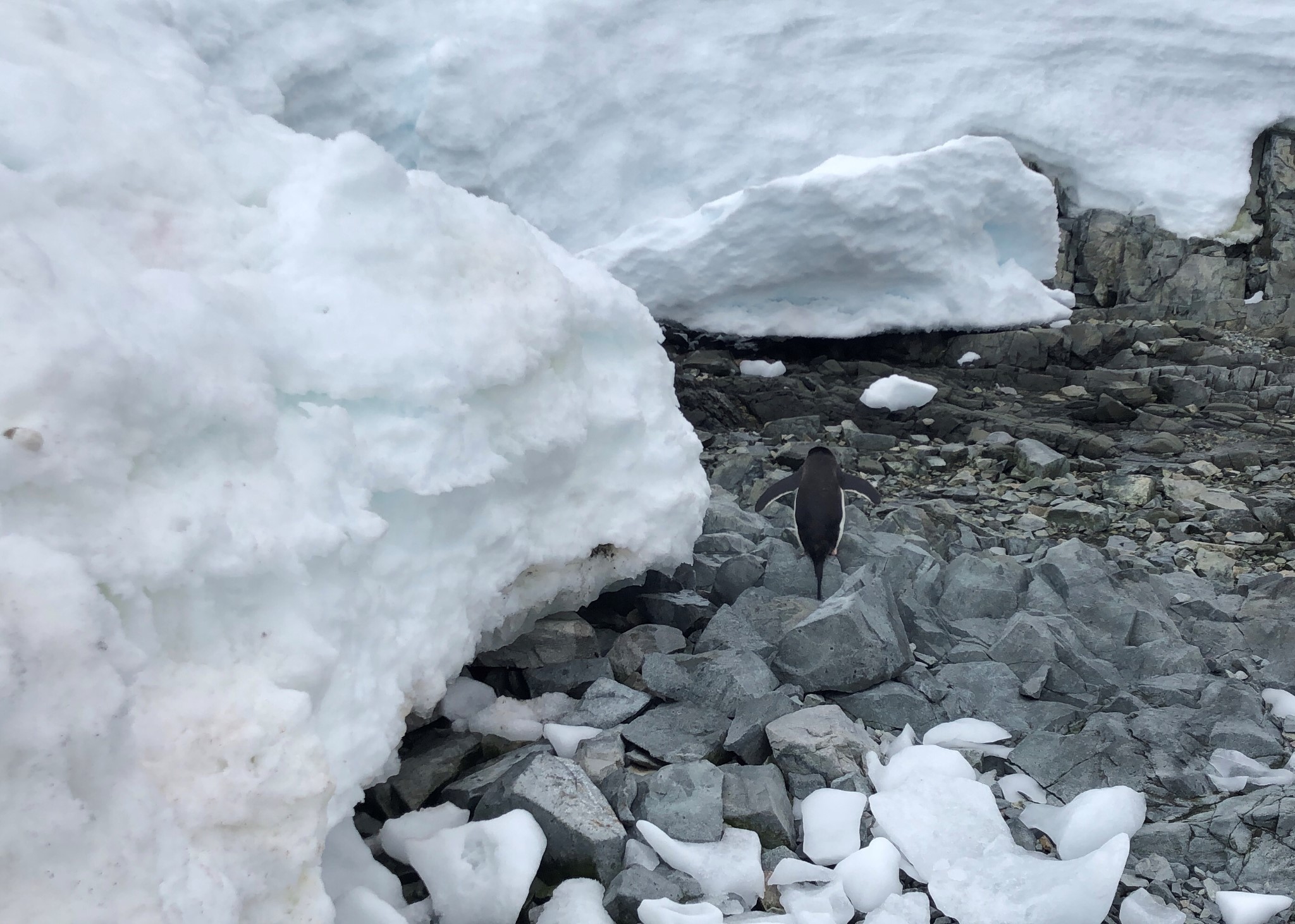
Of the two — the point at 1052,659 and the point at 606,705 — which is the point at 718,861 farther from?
the point at 1052,659

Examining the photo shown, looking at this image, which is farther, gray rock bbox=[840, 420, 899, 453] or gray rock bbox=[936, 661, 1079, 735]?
gray rock bbox=[840, 420, 899, 453]

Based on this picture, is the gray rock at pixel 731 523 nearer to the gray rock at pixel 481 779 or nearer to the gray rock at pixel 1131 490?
the gray rock at pixel 481 779

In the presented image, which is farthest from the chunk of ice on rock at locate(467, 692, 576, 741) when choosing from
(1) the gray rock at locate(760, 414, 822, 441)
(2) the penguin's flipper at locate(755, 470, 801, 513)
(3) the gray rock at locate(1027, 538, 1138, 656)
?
(1) the gray rock at locate(760, 414, 822, 441)

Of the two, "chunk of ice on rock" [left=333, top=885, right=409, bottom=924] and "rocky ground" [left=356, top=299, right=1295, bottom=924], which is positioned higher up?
"chunk of ice on rock" [left=333, top=885, right=409, bottom=924]

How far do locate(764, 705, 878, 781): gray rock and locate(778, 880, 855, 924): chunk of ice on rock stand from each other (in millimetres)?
300

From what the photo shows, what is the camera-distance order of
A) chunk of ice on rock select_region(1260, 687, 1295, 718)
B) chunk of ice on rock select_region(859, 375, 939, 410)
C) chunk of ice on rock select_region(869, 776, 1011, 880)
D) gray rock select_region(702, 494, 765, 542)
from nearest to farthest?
chunk of ice on rock select_region(869, 776, 1011, 880), chunk of ice on rock select_region(1260, 687, 1295, 718), gray rock select_region(702, 494, 765, 542), chunk of ice on rock select_region(859, 375, 939, 410)

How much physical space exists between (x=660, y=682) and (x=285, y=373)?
1.20 metres

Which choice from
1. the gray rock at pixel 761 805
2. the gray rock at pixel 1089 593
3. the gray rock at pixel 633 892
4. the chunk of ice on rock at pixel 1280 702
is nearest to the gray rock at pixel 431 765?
the gray rock at pixel 633 892

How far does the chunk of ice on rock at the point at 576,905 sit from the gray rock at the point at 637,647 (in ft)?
2.36

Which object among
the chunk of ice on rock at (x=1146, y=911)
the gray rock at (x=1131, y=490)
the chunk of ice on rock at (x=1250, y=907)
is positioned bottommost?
the gray rock at (x=1131, y=490)

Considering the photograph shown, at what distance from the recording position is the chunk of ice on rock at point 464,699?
7.16 ft

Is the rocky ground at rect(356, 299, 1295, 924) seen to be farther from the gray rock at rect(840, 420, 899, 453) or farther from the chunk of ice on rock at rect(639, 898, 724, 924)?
the gray rock at rect(840, 420, 899, 453)

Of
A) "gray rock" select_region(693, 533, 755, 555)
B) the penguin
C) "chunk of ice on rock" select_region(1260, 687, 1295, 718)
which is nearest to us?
"chunk of ice on rock" select_region(1260, 687, 1295, 718)

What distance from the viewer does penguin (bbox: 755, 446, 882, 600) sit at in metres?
3.29
